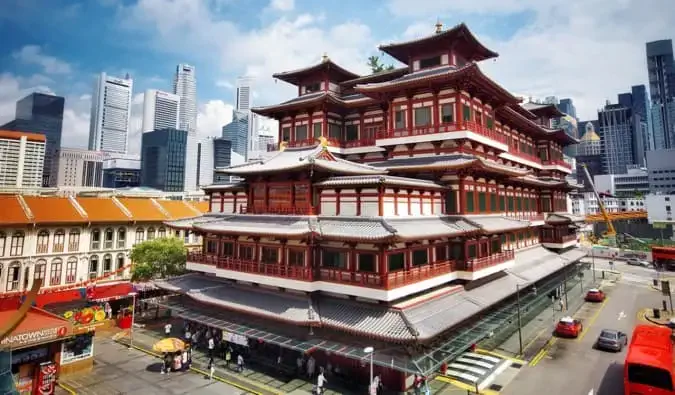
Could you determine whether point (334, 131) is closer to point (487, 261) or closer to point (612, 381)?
point (487, 261)

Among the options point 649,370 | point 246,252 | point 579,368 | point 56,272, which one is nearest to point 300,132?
point 246,252

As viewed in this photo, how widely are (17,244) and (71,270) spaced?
6.40 meters

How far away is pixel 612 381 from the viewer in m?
24.4

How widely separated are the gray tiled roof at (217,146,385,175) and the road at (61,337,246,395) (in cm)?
1486

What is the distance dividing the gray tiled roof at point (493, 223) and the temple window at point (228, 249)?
18.9m

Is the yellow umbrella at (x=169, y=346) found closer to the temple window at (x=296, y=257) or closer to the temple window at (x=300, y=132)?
the temple window at (x=296, y=257)

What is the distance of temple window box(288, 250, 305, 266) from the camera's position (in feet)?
85.9

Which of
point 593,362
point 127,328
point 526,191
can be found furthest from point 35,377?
point 526,191

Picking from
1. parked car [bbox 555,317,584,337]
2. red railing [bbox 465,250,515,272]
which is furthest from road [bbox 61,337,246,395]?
parked car [bbox 555,317,584,337]

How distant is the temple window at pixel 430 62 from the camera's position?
34.0 m

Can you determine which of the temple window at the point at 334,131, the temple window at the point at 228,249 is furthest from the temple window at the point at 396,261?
the temple window at the point at 334,131

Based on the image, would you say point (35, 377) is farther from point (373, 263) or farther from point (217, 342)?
point (373, 263)

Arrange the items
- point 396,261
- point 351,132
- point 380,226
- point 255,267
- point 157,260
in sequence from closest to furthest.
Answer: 1. point 380,226
2. point 396,261
3. point 255,267
4. point 351,132
5. point 157,260

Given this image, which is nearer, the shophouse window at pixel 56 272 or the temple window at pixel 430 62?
the temple window at pixel 430 62
